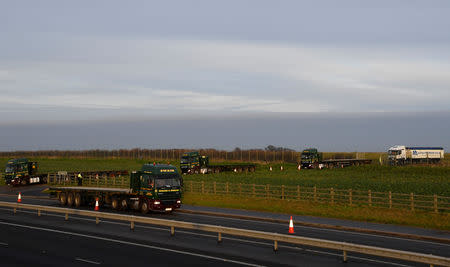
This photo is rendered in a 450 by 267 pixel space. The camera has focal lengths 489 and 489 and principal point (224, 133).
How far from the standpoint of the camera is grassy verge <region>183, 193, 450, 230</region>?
2695 cm

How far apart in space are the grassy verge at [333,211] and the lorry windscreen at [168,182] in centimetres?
557

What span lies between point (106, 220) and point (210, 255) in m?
12.7

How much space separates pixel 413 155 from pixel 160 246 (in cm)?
8850

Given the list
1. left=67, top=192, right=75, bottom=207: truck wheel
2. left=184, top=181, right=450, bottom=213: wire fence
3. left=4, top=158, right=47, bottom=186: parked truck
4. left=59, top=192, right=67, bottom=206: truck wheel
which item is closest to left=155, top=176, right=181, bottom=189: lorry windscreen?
left=184, top=181, right=450, bottom=213: wire fence

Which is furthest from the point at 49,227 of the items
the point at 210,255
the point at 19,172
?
the point at 19,172

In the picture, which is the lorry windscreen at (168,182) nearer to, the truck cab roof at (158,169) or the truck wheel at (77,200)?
the truck cab roof at (158,169)

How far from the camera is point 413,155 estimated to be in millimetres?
98125

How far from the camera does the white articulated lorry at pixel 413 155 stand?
318 ft

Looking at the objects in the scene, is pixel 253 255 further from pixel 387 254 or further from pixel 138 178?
pixel 138 178

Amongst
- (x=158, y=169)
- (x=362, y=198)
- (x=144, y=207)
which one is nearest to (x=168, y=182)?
(x=158, y=169)

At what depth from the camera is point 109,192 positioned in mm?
34125

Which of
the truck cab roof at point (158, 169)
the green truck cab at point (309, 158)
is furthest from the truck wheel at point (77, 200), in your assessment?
the green truck cab at point (309, 158)

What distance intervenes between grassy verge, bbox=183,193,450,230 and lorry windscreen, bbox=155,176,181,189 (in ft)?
18.3

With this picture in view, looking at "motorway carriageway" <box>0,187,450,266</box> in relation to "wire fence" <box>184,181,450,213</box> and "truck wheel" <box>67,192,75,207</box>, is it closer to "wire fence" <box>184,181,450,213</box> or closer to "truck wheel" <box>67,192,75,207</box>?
"wire fence" <box>184,181,450,213</box>
